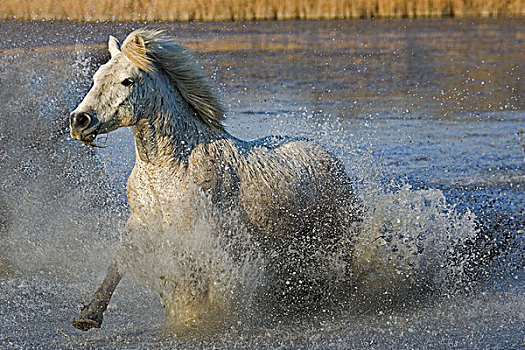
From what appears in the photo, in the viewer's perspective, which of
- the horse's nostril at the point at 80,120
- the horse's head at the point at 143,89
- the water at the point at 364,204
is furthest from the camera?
the water at the point at 364,204

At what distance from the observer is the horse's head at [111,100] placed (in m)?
4.84

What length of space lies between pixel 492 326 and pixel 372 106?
8282 millimetres

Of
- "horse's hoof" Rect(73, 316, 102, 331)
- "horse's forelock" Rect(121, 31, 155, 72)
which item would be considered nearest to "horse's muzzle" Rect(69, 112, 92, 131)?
"horse's forelock" Rect(121, 31, 155, 72)

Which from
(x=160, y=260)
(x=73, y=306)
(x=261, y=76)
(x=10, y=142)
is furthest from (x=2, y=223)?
(x=261, y=76)

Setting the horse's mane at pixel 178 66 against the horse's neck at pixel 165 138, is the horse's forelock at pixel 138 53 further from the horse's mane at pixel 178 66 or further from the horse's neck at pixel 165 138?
the horse's neck at pixel 165 138

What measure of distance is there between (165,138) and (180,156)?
0.15 metres

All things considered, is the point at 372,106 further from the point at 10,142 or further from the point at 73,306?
the point at 73,306

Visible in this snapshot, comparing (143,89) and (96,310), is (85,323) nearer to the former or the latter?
(96,310)

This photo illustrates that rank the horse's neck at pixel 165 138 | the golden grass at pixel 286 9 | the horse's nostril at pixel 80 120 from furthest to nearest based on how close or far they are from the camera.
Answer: the golden grass at pixel 286 9
the horse's neck at pixel 165 138
the horse's nostril at pixel 80 120

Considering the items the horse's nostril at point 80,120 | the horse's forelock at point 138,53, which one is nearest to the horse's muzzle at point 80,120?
the horse's nostril at point 80,120

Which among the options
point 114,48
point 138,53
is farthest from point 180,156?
point 114,48

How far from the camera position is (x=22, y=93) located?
881cm

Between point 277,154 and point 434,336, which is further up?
point 277,154

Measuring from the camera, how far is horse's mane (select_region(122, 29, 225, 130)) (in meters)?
5.08
